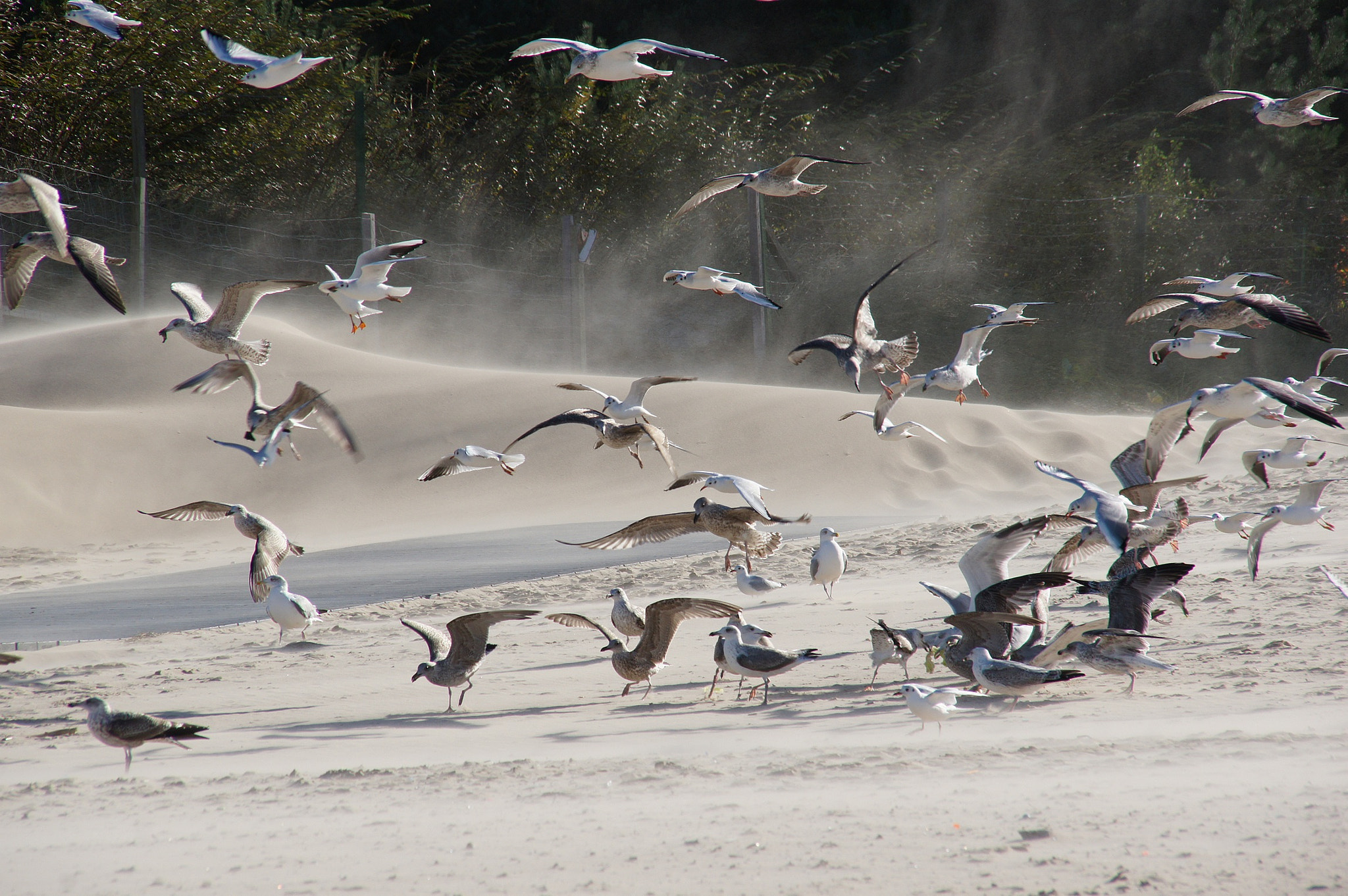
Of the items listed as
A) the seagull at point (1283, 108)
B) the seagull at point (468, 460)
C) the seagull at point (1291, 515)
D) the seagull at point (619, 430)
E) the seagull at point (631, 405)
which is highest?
the seagull at point (1283, 108)

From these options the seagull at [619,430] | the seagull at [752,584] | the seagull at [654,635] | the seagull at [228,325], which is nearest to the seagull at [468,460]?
the seagull at [619,430]

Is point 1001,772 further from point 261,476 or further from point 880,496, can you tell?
point 261,476

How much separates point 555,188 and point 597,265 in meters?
1.75

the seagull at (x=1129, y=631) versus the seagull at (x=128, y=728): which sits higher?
the seagull at (x=1129, y=631)

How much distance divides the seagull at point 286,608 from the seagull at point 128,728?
1864mm

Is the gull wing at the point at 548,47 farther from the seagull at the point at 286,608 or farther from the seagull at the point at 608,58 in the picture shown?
the seagull at the point at 286,608

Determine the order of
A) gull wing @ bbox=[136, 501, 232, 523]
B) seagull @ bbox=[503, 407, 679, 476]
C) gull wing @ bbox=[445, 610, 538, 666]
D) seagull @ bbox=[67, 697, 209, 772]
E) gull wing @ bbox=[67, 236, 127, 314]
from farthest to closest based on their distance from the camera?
gull wing @ bbox=[136, 501, 232, 523], seagull @ bbox=[503, 407, 679, 476], gull wing @ bbox=[445, 610, 538, 666], gull wing @ bbox=[67, 236, 127, 314], seagull @ bbox=[67, 697, 209, 772]

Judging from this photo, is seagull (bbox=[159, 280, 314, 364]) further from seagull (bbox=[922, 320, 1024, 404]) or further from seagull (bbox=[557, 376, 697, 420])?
seagull (bbox=[922, 320, 1024, 404])

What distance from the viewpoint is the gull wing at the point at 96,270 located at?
15.6 ft

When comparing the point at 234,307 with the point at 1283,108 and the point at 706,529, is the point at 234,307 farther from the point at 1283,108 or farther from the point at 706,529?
the point at 1283,108

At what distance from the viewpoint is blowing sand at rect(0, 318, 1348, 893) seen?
11.8 ft

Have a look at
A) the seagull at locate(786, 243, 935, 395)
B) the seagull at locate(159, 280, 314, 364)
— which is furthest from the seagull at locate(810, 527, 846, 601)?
the seagull at locate(159, 280, 314, 364)

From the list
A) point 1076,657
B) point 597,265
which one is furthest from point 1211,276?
point 1076,657

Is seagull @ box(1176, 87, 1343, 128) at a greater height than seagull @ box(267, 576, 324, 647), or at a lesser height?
greater
